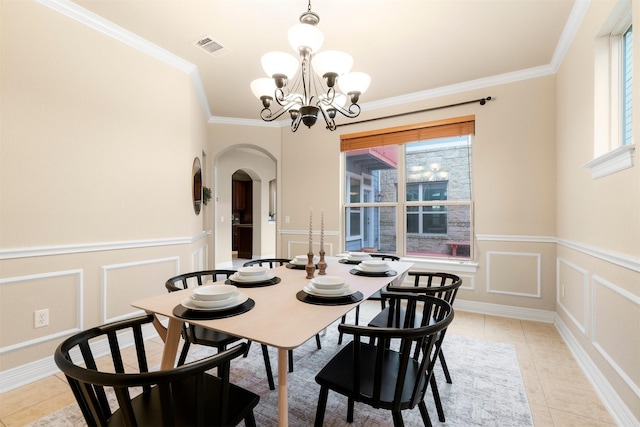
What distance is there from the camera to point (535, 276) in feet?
10.4

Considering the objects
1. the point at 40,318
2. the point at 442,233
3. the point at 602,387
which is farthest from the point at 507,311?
the point at 40,318

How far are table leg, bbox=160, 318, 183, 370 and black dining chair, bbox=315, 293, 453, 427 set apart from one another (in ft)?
2.27

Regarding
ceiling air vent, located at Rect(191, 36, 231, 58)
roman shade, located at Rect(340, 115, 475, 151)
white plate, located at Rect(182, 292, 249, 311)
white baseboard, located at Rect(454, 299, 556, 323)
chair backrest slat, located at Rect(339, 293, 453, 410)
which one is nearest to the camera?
chair backrest slat, located at Rect(339, 293, 453, 410)

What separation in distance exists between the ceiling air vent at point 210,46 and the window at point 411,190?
79.0 inches

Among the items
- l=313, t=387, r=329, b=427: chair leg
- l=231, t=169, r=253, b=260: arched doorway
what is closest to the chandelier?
l=313, t=387, r=329, b=427: chair leg

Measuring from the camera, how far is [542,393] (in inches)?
75.5

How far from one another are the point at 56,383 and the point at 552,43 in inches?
187

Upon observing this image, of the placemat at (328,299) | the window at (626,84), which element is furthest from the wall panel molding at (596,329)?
the placemat at (328,299)

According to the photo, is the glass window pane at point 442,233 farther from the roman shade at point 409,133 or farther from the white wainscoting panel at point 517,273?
the roman shade at point 409,133

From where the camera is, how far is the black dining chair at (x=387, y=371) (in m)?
1.08

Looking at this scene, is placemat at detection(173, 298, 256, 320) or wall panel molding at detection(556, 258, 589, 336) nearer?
placemat at detection(173, 298, 256, 320)

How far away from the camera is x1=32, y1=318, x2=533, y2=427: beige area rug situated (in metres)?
1.66

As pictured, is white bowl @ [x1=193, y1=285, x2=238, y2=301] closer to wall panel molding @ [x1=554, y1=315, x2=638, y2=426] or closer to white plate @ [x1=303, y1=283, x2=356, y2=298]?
white plate @ [x1=303, y1=283, x2=356, y2=298]

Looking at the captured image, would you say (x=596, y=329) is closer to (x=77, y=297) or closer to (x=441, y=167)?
(x=441, y=167)
